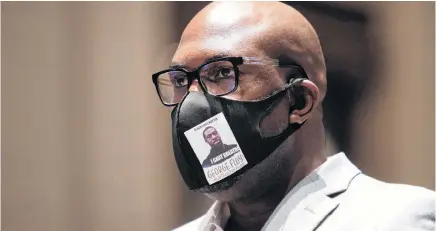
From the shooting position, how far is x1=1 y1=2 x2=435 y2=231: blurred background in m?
2.43

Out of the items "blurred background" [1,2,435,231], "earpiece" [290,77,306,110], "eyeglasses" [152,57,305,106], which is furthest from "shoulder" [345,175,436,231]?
"blurred background" [1,2,435,231]

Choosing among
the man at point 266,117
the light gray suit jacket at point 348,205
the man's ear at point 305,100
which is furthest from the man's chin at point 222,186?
the man's ear at point 305,100

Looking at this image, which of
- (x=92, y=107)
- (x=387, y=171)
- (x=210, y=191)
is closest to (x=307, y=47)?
(x=210, y=191)

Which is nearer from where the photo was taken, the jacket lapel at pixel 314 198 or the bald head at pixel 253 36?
the jacket lapel at pixel 314 198

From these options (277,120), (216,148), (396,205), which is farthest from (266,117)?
(396,205)

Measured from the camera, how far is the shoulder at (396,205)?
149 cm

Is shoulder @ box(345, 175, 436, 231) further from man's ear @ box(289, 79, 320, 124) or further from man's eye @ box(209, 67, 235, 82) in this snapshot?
man's eye @ box(209, 67, 235, 82)

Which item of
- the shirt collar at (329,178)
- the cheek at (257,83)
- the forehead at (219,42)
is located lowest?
the shirt collar at (329,178)

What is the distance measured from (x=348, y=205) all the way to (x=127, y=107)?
1212mm

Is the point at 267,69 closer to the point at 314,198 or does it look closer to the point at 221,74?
the point at 221,74

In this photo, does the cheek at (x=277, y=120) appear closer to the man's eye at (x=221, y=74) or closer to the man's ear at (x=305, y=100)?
the man's ear at (x=305, y=100)

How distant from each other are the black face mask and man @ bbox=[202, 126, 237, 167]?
0.02m

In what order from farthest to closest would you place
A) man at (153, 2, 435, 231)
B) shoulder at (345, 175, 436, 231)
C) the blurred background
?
1. the blurred background
2. man at (153, 2, 435, 231)
3. shoulder at (345, 175, 436, 231)

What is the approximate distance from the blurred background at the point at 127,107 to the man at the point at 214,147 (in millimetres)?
805
